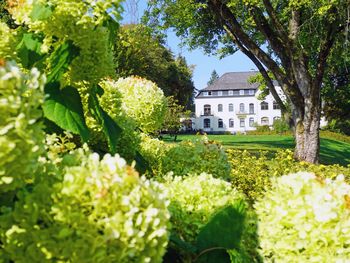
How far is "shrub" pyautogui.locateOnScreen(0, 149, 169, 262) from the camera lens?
1026mm

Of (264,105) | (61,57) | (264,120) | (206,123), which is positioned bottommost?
(206,123)

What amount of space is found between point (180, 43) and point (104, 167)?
16874 millimetres

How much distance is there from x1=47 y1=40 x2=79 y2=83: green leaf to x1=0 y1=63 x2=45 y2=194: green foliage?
892mm

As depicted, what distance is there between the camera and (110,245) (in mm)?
1033

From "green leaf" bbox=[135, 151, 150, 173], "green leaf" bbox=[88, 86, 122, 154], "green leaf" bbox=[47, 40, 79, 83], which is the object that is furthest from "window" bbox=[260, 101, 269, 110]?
"green leaf" bbox=[47, 40, 79, 83]

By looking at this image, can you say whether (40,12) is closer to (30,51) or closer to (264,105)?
(30,51)

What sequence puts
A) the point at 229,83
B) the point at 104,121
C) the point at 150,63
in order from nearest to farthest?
the point at 104,121
the point at 150,63
the point at 229,83

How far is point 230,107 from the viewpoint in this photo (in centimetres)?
8094

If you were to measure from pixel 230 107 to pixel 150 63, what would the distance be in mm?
43303

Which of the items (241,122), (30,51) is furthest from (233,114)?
(30,51)

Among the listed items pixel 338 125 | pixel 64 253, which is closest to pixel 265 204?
pixel 64 253

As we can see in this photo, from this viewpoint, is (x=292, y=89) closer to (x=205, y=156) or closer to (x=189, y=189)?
(x=205, y=156)

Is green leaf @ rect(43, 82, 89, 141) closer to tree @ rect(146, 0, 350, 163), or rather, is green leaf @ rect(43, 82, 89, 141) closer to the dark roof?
tree @ rect(146, 0, 350, 163)

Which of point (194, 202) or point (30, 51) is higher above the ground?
point (30, 51)
